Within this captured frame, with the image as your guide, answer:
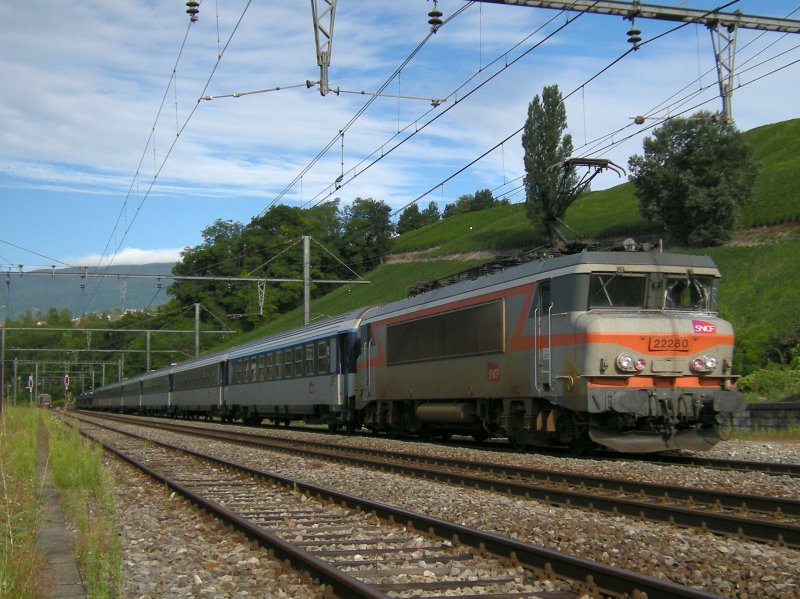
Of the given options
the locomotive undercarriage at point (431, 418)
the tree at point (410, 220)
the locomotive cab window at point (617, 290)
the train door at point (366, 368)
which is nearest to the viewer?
the locomotive cab window at point (617, 290)

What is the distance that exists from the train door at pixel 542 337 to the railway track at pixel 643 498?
188cm

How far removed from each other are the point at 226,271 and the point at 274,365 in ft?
191

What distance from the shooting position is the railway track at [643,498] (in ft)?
27.1

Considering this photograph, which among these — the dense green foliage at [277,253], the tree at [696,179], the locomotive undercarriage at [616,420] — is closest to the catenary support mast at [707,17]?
the locomotive undercarriage at [616,420]

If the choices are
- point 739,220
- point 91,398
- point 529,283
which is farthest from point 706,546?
point 91,398

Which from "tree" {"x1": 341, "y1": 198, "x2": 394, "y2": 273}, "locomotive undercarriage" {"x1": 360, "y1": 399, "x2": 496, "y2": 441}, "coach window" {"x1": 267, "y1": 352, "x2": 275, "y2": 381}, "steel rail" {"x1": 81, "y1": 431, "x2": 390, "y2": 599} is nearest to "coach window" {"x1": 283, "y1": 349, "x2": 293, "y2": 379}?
"coach window" {"x1": 267, "y1": 352, "x2": 275, "y2": 381}

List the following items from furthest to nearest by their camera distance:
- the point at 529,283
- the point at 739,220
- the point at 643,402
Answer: the point at 739,220 → the point at 529,283 → the point at 643,402

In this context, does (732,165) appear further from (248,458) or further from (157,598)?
(157,598)

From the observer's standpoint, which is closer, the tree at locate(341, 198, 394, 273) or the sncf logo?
the sncf logo

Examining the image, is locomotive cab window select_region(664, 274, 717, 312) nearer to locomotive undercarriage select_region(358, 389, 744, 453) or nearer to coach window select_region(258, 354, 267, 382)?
locomotive undercarriage select_region(358, 389, 744, 453)

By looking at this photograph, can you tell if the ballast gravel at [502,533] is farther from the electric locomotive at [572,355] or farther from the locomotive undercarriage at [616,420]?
the electric locomotive at [572,355]

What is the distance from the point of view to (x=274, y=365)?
104 ft

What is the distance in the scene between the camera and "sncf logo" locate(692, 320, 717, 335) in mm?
14594

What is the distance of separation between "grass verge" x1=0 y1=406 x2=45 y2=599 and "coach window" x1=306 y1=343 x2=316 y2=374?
39.6 feet
